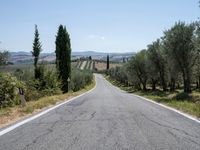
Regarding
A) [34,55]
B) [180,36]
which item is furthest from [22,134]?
[34,55]

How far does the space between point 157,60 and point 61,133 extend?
44943mm

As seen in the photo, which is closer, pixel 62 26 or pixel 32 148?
pixel 32 148

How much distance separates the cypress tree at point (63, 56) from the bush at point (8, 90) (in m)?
31.3

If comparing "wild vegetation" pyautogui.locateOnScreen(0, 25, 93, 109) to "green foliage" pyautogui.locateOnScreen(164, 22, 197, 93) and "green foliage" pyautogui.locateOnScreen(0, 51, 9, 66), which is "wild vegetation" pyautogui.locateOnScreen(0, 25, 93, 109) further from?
"green foliage" pyautogui.locateOnScreen(164, 22, 197, 93)

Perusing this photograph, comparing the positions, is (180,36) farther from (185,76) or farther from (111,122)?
(111,122)

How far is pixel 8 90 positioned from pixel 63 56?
110ft

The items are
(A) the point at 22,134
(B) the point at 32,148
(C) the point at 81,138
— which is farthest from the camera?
(A) the point at 22,134

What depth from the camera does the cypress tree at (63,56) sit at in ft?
172

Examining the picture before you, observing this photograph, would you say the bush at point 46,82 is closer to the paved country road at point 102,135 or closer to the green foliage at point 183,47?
the green foliage at point 183,47

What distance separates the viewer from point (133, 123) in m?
10.8

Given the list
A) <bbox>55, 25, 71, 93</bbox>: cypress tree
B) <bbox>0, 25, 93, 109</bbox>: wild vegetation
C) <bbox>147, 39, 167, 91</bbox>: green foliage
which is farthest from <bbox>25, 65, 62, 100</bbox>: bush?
<bbox>147, 39, 167, 91</bbox>: green foliage

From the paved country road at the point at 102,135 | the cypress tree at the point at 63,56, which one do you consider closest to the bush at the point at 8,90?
the paved country road at the point at 102,135

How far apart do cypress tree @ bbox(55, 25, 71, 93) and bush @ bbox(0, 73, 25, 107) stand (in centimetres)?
3134

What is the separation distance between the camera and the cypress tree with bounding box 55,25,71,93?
172ft
